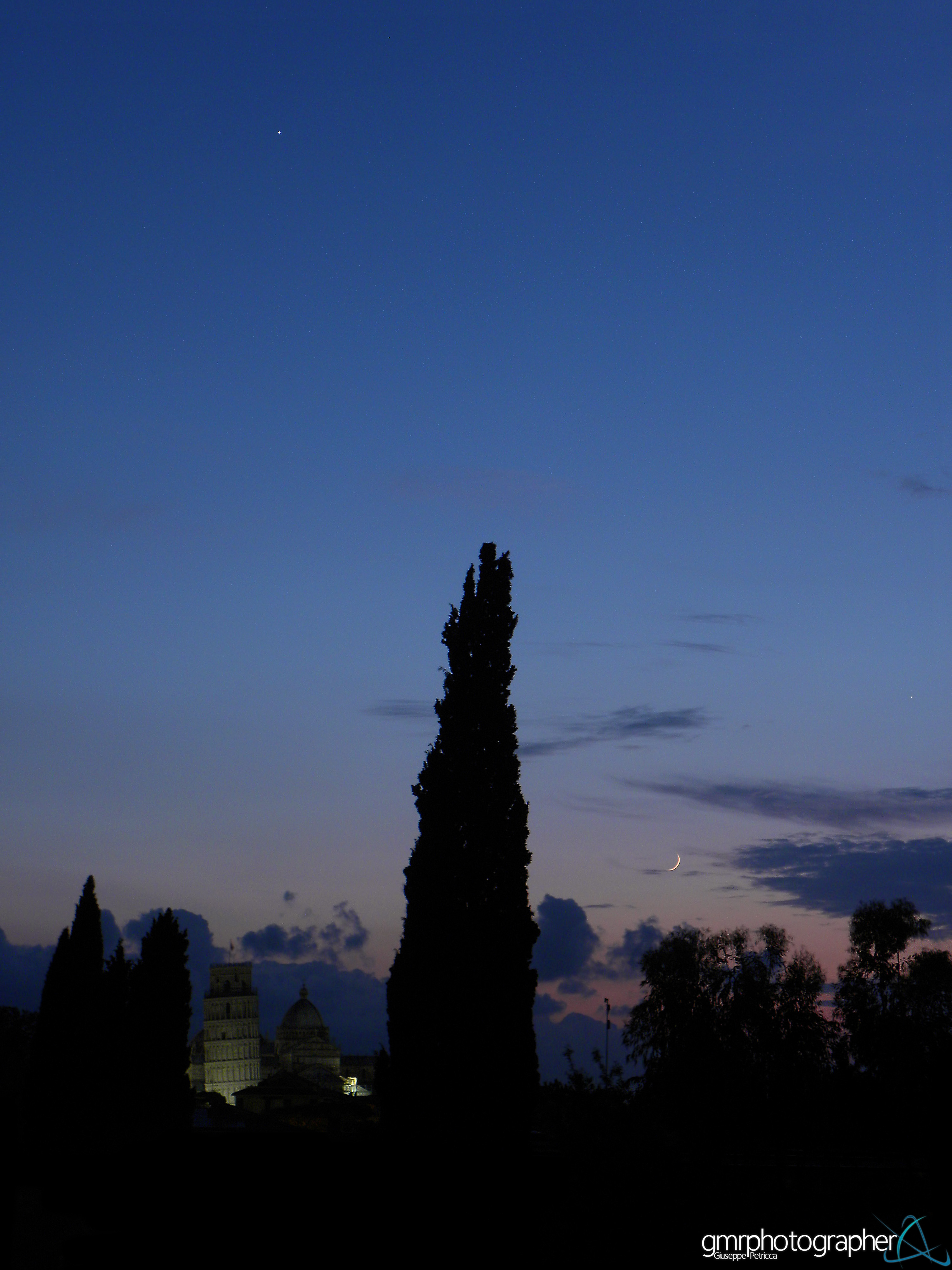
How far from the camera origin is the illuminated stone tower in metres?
182

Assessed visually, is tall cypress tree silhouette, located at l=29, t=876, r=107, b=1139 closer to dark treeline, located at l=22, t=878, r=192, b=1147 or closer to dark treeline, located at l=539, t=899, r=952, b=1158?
dark treeline, located at l=22, t=878, r=192, b=1147

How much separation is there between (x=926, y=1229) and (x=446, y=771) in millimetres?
15423

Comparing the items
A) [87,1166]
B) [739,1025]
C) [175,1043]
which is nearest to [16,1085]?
[175,1043]

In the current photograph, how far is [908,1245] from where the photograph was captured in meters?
14.1

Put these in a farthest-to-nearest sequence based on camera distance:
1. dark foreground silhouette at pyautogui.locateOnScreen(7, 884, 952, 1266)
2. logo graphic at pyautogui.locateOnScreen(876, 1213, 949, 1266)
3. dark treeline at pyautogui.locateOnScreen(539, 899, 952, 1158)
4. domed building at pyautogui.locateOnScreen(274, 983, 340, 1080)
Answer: domed building at pyautogui.locateOnScreen(274, 983, 340, 1080) < dark treeline at pyautogui.locateOnScreen(539, 899, 952, 1158) < logo graphic at pyautogui.locateOnScreen(876, 1213, 949, 1266) < dark foreground silhouette at pyautogui.locateOnScreen(7, 884, 952, 1266)

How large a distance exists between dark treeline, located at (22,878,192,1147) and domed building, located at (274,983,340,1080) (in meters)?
126

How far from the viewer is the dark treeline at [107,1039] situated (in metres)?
45.9

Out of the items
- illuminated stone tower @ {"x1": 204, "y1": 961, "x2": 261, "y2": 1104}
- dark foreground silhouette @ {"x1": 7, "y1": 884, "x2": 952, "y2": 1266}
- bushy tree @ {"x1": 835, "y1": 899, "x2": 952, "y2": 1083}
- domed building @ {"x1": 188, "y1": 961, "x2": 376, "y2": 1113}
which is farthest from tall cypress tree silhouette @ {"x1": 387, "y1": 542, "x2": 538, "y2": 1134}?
illuminated stone tower @ {"x1": 204, "y1": 961, "x2": 261, "y2": 1104}

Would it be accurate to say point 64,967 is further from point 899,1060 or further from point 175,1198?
point 175,1198

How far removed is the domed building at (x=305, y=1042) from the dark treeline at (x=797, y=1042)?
135296mm

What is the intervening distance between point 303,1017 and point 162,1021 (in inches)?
5334

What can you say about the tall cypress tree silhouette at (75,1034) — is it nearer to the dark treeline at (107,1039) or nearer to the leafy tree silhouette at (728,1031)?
the dark treeline at (107,1039)

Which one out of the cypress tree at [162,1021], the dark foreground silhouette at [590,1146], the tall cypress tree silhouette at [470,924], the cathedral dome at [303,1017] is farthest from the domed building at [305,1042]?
the tall cypress tree silhouette at [470,924]

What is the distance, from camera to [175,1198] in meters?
4.85
